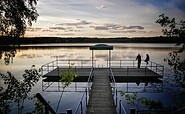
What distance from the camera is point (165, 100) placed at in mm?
18062

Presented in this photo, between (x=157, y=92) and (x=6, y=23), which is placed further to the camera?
(x=157, y=92)

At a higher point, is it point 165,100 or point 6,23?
point 6,23

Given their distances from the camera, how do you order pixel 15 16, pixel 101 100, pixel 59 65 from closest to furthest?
pixel 15 16
pixel 101 100
pixel 59 65

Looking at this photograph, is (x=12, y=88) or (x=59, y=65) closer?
(x=12, y=88)

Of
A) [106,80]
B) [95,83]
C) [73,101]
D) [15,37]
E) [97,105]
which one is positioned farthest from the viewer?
[73,101]

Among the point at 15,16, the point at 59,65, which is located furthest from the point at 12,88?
the point at 59,65

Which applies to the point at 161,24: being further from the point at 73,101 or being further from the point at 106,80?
the point at 73,101

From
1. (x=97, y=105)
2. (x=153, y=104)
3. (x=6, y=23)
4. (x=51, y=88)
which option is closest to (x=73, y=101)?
(x=51, y=88)

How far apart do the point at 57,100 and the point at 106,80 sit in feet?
17.5

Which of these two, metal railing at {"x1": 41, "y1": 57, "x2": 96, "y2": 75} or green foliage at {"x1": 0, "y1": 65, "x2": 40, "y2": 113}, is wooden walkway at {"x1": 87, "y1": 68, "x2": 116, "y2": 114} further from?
metal railing at {"x1": 41, "y1": 57, "x2": 96, "y2": 75}

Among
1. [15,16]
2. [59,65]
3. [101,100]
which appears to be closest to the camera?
[15,16]

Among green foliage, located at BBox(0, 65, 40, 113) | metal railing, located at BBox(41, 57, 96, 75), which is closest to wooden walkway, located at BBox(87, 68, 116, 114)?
green foliage, located at BBox(0, 65, 40, 113)

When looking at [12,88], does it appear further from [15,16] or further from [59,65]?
[59,65]

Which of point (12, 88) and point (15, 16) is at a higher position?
point (15, 16)
